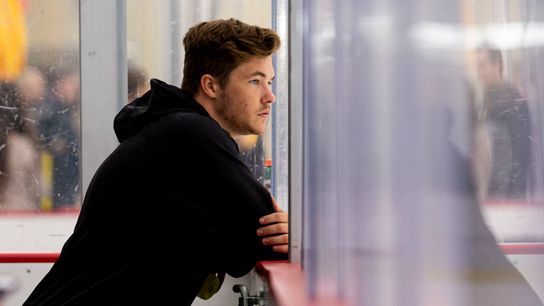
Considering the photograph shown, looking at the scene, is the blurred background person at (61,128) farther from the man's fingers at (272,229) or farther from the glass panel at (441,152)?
the glass panel at (441,152)

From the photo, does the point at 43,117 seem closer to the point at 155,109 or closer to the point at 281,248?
the point at 155,109

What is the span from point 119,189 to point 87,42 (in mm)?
1180

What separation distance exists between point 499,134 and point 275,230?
136 centimetres

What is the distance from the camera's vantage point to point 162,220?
1.76 meters

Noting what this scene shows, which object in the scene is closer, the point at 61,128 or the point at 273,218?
the point at 273,218

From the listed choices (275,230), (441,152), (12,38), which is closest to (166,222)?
(275,230)

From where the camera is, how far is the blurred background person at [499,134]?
46 centimetres

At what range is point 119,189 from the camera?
5.83 feet

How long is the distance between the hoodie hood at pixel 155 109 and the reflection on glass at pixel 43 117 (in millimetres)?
1017

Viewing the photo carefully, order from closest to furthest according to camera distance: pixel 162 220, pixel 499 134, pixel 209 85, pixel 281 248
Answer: pixel 499 134 < pixel 162 220 < pixel 281 248 < pixel 209 85

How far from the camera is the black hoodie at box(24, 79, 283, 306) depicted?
1.75m

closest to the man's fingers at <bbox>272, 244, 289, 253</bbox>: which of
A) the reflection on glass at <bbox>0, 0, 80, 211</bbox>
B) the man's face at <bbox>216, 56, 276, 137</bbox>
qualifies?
the man's face at <bbox>216, 56, 276, 137</bbox>

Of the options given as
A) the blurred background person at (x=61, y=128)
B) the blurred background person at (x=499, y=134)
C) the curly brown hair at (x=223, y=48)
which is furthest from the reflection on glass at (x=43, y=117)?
the blurred background person at (x=499, y=134)

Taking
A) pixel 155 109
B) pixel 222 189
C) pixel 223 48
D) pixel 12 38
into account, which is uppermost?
pixel 12 38
